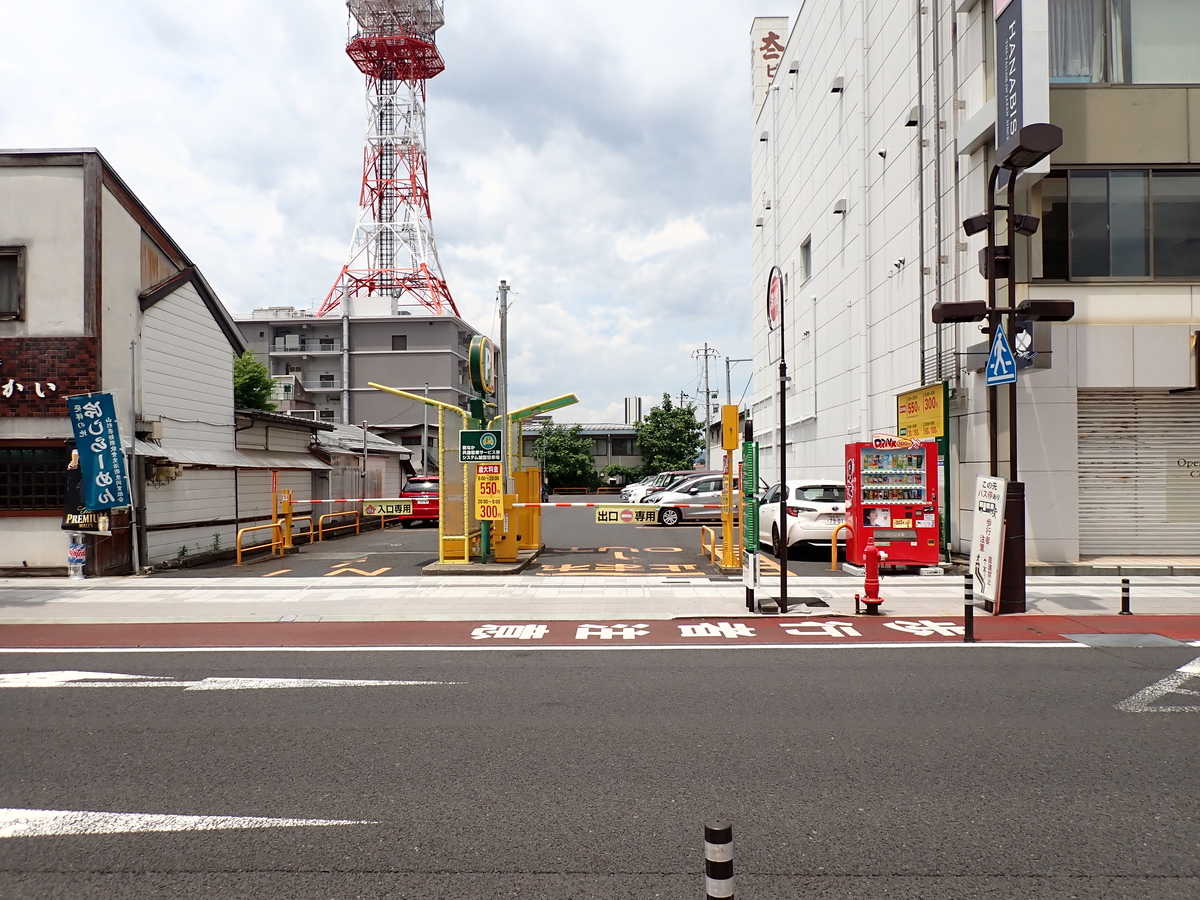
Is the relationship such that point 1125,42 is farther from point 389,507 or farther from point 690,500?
point 389,507

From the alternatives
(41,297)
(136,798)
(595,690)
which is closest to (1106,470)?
(595,690)

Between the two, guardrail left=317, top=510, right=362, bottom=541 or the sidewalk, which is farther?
guardrail left=317, top=510, right=362, bottom=541

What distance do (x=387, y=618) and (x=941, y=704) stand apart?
23.1ft

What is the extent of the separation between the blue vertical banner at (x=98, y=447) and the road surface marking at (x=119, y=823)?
412 inches

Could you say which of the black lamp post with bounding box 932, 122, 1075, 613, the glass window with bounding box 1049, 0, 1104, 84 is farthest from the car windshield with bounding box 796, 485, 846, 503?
the glass window with bounding box 1049, 0, 1104, 84

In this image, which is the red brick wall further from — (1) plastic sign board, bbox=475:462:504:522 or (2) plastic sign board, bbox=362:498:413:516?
(2) plastic sign board, bbox=362:498:413:516

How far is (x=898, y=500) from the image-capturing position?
47.6 ft

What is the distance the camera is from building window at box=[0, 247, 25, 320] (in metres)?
14.6

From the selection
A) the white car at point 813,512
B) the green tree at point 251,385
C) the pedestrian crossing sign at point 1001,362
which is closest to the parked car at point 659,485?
the white car at point 813,512

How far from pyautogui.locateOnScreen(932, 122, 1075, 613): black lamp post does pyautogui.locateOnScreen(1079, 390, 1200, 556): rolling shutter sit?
4.20 meters

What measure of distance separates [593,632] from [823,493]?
8752mm

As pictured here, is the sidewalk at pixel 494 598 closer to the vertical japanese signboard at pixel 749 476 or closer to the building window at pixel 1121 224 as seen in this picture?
the vertical japanese signboard at pixel 749 476

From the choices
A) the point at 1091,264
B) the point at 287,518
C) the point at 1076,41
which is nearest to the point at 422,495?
the point at 287,518

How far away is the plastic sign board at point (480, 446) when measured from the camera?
14867 millimetres
